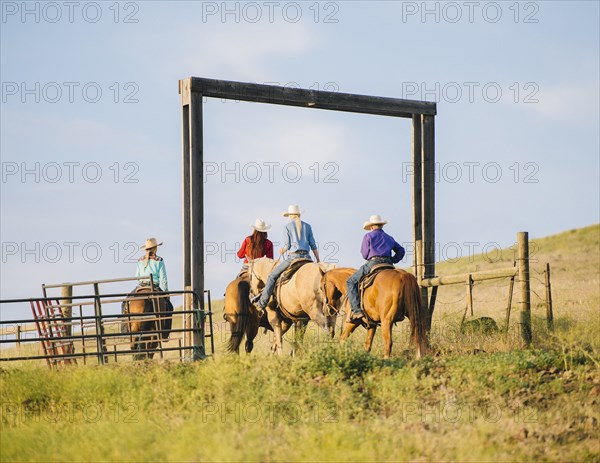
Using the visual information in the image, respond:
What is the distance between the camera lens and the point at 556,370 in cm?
1336

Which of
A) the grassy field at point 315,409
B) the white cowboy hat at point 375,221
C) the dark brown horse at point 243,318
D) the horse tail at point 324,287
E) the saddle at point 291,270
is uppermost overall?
the white cowboy hat at point 375,221

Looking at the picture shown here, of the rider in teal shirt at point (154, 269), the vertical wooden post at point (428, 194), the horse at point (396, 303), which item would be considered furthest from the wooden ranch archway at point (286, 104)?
the horse at point (396, 303)

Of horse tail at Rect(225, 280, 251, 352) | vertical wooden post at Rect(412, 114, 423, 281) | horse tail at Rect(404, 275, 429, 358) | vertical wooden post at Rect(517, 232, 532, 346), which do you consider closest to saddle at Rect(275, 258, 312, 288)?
horse tail at Rect(225, 280, 251, 352)

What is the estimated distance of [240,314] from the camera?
1788 cm

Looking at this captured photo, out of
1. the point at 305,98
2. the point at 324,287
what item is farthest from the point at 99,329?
the point at 305,98

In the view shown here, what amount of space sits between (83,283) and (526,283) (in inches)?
330

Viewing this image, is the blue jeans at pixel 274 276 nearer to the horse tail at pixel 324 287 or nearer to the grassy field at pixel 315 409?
the horse tail at pixel 324 287

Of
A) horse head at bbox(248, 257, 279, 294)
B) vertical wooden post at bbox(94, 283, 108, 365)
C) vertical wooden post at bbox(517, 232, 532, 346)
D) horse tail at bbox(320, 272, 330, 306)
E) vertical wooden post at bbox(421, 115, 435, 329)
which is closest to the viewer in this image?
vertical wooden post at bbox(94, 283, 108, 365)

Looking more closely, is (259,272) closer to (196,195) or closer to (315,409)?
(196,195)

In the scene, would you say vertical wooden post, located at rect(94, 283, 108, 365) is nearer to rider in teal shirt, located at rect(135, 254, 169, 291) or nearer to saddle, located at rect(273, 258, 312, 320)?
rider in teal shirt, located at rect(135, 254, 169, 291)

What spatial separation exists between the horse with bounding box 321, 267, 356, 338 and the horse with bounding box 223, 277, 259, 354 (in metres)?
2.05

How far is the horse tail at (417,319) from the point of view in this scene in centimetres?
1505

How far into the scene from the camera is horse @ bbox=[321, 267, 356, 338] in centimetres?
1634

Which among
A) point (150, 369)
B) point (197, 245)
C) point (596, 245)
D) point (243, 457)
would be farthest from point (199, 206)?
point (596, 245)
